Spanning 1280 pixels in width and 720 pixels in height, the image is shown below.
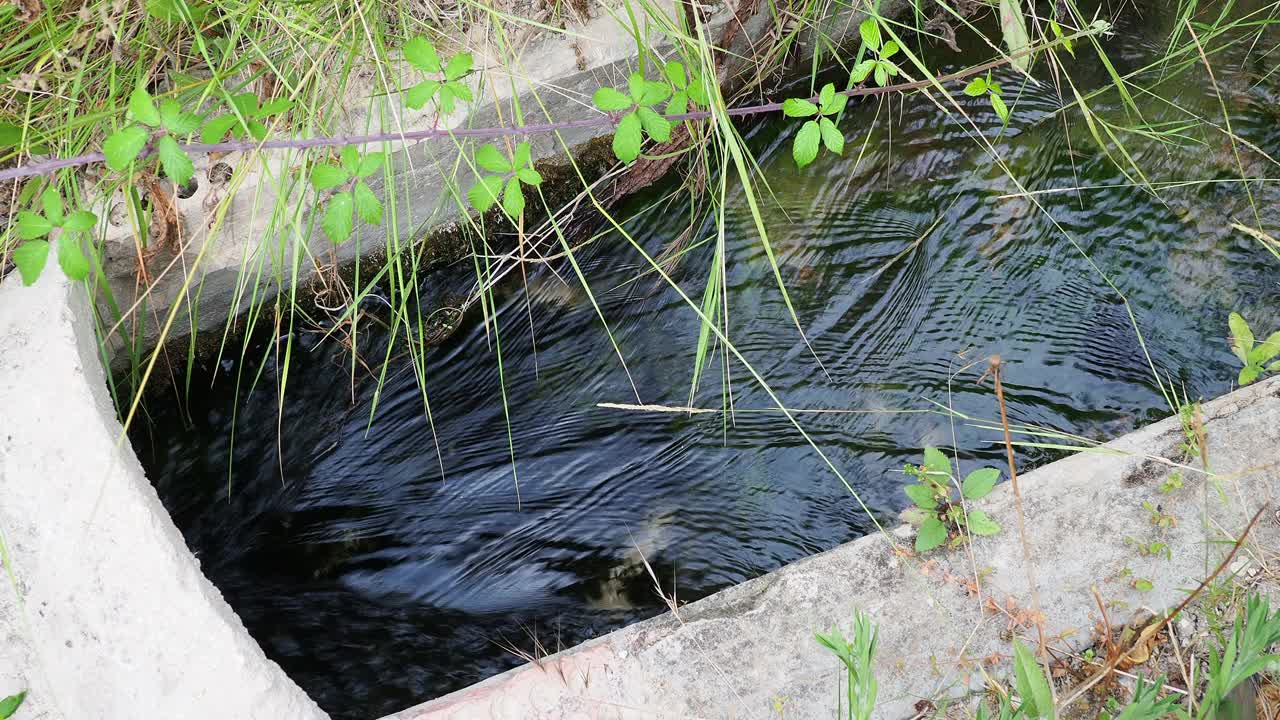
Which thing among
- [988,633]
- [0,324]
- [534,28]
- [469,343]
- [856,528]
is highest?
[534,28]

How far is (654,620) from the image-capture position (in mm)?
1559

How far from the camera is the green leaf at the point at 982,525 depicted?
5.08 feet

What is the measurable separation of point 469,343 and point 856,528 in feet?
4.04

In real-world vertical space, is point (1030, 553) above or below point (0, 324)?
below

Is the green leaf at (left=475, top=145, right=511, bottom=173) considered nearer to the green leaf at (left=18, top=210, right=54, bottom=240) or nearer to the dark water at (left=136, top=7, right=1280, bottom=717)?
the green leaf at (left=18, top=210, right=54, bottom=240)

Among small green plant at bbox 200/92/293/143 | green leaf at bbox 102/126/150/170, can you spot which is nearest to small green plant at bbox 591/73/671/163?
small green plant at bbox 200/92/293/143

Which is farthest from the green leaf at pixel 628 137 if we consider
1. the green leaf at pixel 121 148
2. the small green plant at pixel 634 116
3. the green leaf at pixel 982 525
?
the green leaf at pixel 982 525

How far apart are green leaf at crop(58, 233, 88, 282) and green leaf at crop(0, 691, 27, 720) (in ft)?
2.37

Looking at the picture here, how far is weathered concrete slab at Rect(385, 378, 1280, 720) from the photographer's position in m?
1.47

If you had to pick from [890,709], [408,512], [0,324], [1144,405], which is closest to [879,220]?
[1144,405]

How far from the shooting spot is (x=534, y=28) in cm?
214

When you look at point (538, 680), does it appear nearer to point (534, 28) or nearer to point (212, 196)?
point (212, 196)

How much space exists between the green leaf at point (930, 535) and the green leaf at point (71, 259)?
5.02 feet

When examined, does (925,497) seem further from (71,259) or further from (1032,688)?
(71,259)
